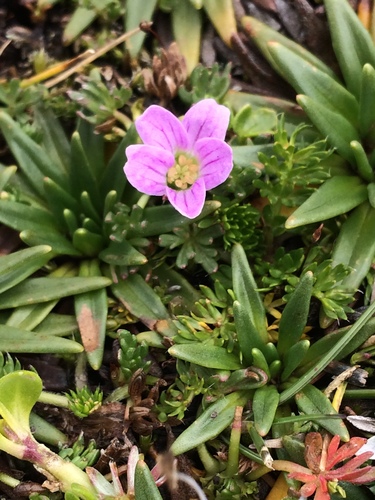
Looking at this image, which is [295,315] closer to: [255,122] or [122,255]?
[122,255]

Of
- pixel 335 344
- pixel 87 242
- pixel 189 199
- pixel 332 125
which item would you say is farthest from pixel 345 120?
pixel 87 242

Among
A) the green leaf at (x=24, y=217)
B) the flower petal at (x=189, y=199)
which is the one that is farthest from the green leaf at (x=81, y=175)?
the flower petal at (x=189, y=199)

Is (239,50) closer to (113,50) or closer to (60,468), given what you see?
(113,50)

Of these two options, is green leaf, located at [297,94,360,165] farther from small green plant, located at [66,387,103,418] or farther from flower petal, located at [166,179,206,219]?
small green plant, located at [66,387,103,418]

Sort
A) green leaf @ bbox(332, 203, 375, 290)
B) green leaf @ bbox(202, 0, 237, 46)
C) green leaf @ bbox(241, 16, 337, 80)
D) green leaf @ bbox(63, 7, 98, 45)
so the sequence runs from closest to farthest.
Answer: green leaf @ bbox(332, 203, 375, 290) → green leaf @ bbox(241, 16, 337, 80) → green leaf @ bbox(202, 0, 237, 46) → green leaf @ bbox(63, 7, 98, 45)

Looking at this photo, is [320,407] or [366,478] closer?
[366,478]

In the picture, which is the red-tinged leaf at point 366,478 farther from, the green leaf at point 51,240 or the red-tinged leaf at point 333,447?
the green leaf at point 51,240

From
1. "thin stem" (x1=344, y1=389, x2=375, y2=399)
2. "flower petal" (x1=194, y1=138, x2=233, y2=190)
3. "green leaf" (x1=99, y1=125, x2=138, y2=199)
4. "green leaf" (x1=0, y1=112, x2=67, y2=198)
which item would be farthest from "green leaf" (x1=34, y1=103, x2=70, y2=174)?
"thin stem" (x1=344, y1=389, x2=375, y2=399)

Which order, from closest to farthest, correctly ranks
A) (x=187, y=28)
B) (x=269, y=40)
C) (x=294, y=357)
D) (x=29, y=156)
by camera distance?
(x=294, y=357) < (x=29, y=156) < (x=269, y=40) < (x=187, y=28)

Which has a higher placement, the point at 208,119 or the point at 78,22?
the point at 78,22
